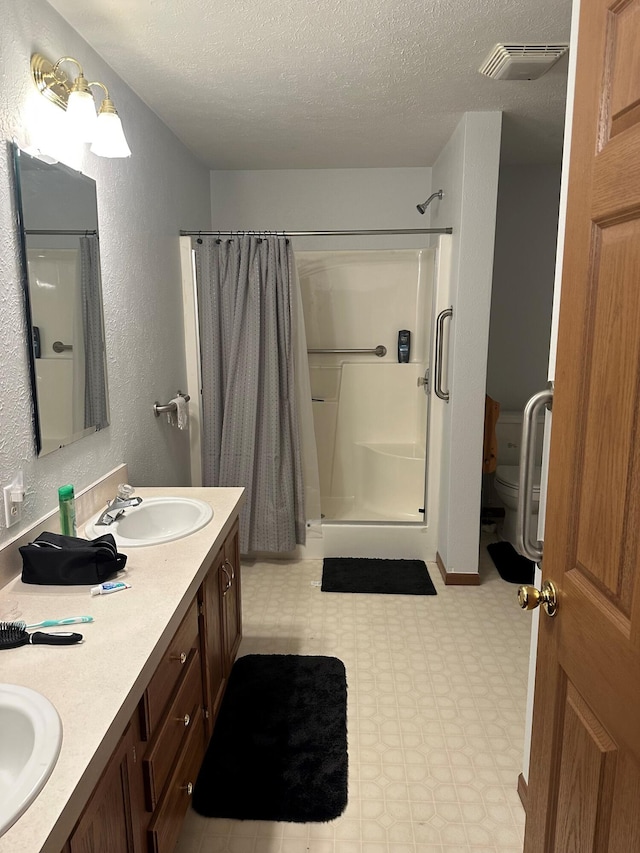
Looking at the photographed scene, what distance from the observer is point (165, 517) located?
214 cm

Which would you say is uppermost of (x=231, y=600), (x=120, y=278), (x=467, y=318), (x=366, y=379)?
(x=120, y=278)

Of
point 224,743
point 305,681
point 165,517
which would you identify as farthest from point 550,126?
point 224,743

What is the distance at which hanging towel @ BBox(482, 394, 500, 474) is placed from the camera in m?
3.39

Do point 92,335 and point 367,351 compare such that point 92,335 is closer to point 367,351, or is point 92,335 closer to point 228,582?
point 228,582

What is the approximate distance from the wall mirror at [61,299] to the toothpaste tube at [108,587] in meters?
0.48

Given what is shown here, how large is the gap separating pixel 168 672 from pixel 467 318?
227cm

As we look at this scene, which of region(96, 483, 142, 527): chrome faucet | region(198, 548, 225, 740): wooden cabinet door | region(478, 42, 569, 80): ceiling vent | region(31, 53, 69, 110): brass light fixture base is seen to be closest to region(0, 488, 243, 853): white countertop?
region(198, 548, 225, 740): wooden cabinet door

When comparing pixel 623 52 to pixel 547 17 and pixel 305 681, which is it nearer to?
pixel 547 17

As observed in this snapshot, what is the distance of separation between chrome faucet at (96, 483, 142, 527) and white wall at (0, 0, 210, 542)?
0.11m

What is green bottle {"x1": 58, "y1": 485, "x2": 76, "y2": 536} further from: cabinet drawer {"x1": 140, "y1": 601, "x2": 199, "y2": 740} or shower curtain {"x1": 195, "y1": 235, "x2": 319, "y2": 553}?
shower curtain {"x1": 195, "y1": 235, "x2": 319, "y2": 553}

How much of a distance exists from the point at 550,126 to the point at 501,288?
1116 millimetres

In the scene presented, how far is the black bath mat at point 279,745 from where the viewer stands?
179 cm

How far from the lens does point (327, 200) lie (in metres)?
3.88

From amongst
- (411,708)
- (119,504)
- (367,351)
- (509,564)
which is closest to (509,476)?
(509,564)
